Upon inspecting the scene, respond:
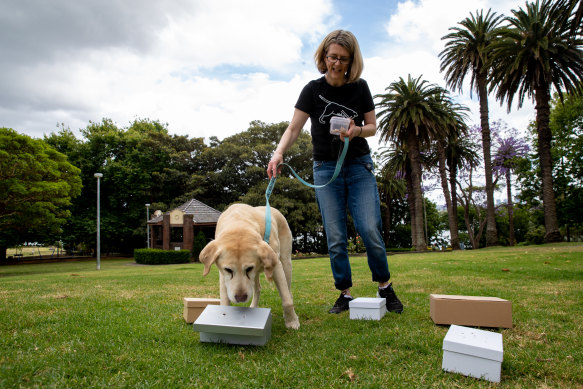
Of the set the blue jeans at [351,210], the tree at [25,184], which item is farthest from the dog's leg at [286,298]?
the tree at [25,184]

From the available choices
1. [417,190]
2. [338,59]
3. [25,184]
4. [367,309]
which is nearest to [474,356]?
[367,309]

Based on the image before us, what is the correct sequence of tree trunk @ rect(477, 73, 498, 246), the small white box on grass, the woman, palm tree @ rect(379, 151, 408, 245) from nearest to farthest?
the small white box on grass → the woman → tree trunk @ rect(477, 73, 498, 246) → palm tree @ rect(379, 151, 408, 245)

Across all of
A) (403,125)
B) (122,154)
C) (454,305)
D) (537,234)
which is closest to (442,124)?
(403,125)

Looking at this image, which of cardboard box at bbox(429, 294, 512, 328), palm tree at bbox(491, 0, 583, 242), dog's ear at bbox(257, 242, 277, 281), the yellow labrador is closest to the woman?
cardboard box at bbox(429, 294, 512, 328)

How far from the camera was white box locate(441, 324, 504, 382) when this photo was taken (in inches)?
86.7

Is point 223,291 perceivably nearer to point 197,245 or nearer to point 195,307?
point 195,307

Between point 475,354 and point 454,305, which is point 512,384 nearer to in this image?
point 475,354

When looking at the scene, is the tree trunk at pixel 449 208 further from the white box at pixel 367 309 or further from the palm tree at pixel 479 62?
the white box at pixel 367 309

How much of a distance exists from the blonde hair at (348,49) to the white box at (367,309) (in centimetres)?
246

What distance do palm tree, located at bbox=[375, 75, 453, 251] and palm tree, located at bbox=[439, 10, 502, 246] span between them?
2.28m

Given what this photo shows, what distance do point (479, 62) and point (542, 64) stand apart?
5.57m

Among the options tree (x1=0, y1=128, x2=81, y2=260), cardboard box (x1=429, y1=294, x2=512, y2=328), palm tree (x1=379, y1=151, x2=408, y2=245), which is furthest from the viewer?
palm tree (x1=379, y1=151, x2=408, y2=245)

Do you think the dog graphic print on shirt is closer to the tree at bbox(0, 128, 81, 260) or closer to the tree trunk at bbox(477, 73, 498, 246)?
the tree at bbox(0, 128, 81, 260)

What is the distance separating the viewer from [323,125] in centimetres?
432
